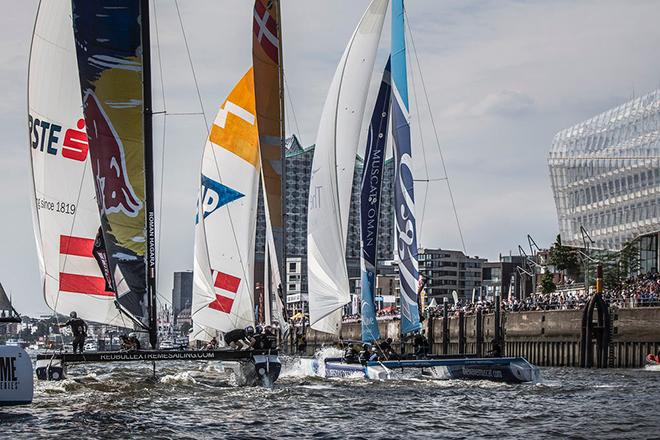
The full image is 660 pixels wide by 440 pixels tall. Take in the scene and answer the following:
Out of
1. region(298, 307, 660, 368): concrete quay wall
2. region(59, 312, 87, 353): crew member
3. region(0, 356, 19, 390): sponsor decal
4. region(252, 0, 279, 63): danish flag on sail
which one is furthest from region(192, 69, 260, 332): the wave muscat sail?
region(0, 356, 19, 390): sponsor decal

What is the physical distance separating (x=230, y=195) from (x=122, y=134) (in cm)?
1106

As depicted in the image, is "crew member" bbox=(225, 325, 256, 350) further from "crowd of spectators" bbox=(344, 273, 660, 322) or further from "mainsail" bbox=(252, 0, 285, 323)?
"crowd of spectators" bbox=(344, 273, 660, 322)

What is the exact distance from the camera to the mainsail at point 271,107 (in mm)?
42844

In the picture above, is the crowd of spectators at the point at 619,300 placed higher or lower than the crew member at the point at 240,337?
higher

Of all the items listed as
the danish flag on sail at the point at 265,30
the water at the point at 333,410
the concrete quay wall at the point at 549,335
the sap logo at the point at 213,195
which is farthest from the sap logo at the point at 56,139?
the concrete quay wall at the point at 549,335

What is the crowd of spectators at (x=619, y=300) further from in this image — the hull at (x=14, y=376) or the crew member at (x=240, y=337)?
the hull at (x=14, y=376)

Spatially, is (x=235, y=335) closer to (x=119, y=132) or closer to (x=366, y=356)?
(x=366, y=356)

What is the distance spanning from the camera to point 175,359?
105ft

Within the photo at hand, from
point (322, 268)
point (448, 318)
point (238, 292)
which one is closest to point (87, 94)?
point (238, 292)

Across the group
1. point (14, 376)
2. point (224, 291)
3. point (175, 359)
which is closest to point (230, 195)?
point (224, 291)

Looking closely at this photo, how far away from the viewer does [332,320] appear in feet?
150

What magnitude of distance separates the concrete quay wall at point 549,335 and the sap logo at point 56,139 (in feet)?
53.7

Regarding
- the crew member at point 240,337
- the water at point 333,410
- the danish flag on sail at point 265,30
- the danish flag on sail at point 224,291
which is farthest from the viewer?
the danish flag on sail at point 265,30

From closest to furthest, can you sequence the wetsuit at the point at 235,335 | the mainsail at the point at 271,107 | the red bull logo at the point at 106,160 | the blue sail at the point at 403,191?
the red bull logo at the point at 106,160 → the wetsuit at the point at 235,335 → the mainsail at the point at 271,107 → the blue sail at the point at 403,191
